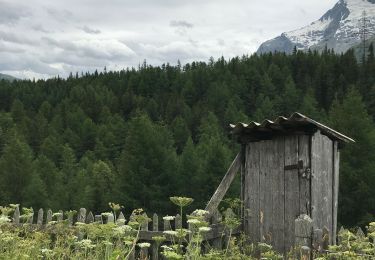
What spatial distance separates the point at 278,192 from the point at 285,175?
0.91ft

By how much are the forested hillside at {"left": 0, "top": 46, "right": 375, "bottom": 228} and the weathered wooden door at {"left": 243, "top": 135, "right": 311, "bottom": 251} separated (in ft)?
85.5

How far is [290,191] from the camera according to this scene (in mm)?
6473

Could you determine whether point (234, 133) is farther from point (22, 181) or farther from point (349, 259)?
point (22, 181)

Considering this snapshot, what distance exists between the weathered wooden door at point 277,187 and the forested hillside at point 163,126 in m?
26.1

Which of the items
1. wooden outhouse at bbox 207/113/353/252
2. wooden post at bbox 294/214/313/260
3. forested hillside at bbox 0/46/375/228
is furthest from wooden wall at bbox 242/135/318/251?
forested hillside at bbox 0/46/375/228

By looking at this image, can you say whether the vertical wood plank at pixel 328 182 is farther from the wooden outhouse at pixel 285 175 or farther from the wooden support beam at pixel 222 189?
the wooden support beam at pixel 222 189

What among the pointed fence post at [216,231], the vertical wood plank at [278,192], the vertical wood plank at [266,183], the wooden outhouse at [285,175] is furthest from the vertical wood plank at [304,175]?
the pointed fence post at [216,231]

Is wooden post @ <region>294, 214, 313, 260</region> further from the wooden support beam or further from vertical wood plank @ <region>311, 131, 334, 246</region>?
the wooden support beam

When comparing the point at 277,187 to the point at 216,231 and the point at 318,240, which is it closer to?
the point at 216,231

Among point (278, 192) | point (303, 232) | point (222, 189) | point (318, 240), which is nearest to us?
point (318, 240)

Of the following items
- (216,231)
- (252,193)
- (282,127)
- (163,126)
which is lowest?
(216,231)

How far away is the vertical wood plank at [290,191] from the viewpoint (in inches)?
252

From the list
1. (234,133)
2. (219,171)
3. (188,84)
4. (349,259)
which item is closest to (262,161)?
(234,133)

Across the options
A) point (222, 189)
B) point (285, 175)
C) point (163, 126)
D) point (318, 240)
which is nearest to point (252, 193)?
point (222, 189)
